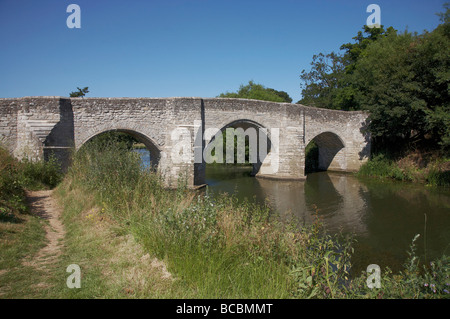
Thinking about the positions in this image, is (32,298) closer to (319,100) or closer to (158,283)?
(158,283)

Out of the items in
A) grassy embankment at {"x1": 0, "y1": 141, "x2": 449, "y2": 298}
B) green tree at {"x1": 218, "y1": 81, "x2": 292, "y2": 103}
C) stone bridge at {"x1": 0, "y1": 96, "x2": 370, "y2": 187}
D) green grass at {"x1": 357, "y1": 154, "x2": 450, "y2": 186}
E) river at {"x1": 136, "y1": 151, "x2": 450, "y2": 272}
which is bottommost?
river at {"x1": 136, "y1": 151, "x2": 450, "y2": 272}

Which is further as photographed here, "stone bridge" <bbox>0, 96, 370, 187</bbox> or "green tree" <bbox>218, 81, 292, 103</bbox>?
"green tree" <bbox>218, 81, 292, 103</bbox>

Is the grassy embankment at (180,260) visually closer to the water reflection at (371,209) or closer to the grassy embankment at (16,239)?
the grassy embankment at (16,239)

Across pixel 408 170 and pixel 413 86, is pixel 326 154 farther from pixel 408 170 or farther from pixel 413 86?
pixel 413 86

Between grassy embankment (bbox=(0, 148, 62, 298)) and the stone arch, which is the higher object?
the stone arch

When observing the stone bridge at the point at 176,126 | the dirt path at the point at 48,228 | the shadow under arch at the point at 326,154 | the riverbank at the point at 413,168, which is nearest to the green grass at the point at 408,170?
the riverbank at the point at 413,168

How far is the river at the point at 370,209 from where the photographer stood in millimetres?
6508

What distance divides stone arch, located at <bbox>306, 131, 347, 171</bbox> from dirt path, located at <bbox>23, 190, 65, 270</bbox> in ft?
52.3

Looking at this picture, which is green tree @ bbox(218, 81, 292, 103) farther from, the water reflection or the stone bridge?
the water reflection

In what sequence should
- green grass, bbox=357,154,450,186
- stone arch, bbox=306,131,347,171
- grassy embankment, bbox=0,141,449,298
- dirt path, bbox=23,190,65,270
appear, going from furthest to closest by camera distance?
stone arch, bbox=306,131,347,171 < green grass, bbox=357,154,450,186 < dirt path, bbox=23,190,65,270 < grassy embankment, bbox=0,141,449,298

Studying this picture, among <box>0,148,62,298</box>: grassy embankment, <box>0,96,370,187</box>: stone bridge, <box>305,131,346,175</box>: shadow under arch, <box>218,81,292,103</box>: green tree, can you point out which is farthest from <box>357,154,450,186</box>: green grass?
<box>0,148,62,298</box>: grassy embankment

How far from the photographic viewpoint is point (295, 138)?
1650 centimetres

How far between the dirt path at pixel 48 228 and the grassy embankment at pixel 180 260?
0.13 metres

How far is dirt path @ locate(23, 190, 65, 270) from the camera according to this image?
12.6 ft
